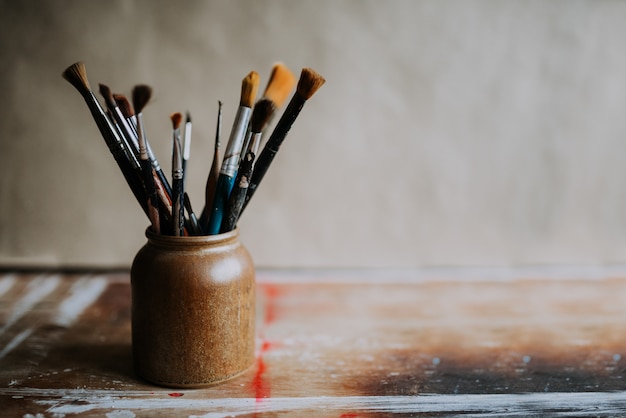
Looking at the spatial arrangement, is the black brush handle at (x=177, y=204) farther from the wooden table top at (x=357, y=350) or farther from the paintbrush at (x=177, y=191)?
the wooden table top at (x=357, y=350)

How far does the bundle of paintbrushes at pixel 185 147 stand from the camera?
67cm

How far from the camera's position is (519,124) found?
1157 millimetres

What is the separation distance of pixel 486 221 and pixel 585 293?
0.76ft

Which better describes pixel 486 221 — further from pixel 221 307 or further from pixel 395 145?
pixel 221 307

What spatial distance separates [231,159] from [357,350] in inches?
13.1

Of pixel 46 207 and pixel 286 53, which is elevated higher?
pixel 286 53

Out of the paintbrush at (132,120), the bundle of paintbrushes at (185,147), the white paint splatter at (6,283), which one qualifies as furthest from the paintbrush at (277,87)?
the white paint splatter at (6,283)

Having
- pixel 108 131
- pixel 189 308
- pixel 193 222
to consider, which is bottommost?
pixel 189 308

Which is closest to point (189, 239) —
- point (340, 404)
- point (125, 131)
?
point (125, 131)

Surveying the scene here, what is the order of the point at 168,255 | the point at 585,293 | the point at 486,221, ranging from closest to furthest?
the point at 168,255 < the point at 585,293 < the point at 486,221

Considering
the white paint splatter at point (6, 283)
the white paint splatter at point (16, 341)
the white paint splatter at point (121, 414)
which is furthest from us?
the white paint splatter at point (6, 283)

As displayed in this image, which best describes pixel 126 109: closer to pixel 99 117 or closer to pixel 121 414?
pixel 99 117

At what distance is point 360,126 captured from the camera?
1140 millimetres

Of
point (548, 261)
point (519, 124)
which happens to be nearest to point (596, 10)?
point (519, 124)
